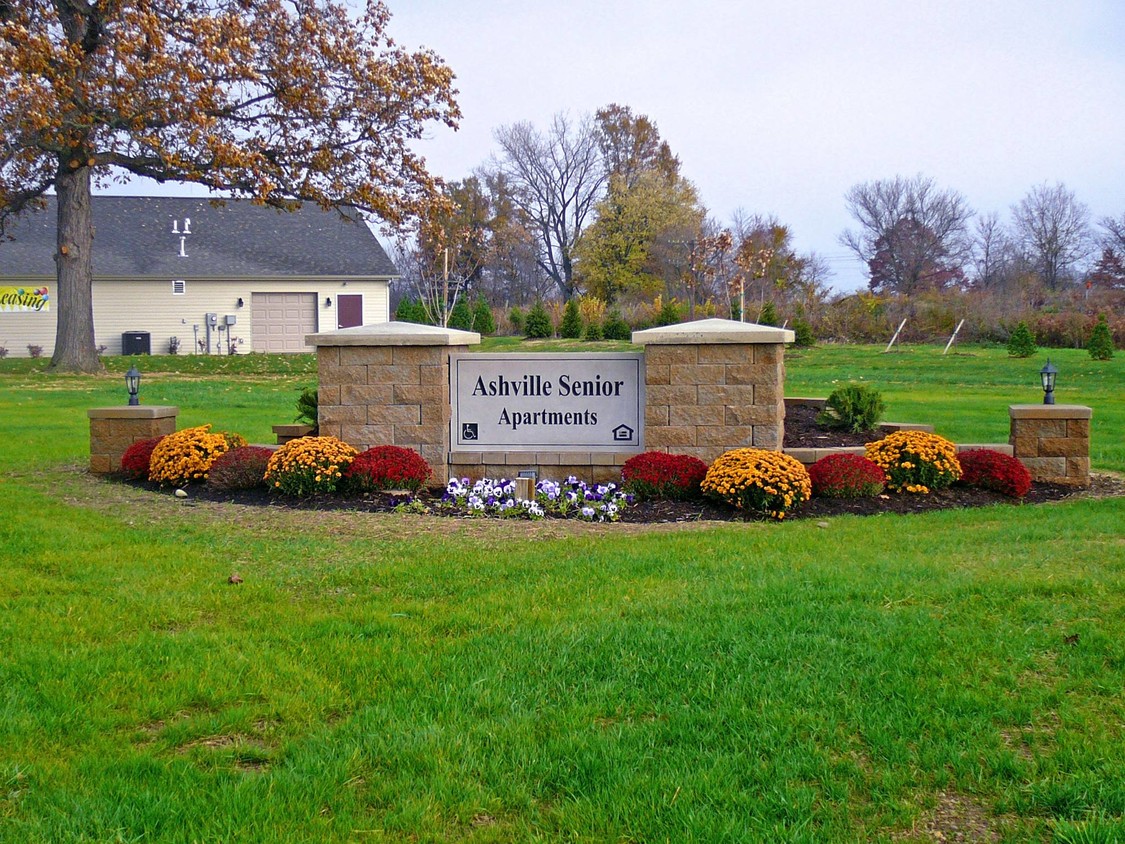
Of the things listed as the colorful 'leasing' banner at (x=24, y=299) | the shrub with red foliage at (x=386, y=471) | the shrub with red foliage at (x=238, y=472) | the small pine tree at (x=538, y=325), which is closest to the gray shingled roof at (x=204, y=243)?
the colorful 'leasing' banner at (x=24, y=299)

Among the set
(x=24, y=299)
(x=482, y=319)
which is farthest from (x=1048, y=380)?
(x=24, y=299)

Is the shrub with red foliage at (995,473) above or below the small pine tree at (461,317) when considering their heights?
below

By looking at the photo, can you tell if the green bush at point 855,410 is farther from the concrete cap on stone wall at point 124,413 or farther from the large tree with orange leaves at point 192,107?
the large tree with orange leaves at point 192,107

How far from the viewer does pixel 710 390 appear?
28.5 feet

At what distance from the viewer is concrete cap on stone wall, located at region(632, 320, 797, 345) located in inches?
332

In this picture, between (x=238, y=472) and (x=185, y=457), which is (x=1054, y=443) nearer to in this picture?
(x=238, y=472)

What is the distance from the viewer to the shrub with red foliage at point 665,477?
26.9 feet

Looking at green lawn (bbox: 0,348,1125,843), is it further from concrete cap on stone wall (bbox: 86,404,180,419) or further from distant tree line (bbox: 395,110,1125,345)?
distant tree line (bbox: 395,110,1125,345)

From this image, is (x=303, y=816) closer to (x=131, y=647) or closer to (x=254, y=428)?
(x=131, y=647)

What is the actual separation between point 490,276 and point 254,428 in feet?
141

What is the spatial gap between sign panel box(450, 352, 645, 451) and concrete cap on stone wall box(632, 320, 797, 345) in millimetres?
384

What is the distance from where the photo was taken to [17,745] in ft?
10.8

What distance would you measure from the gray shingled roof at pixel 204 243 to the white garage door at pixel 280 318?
934 millimetres

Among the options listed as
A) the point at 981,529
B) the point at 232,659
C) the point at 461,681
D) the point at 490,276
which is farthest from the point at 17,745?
the point at 490,276
